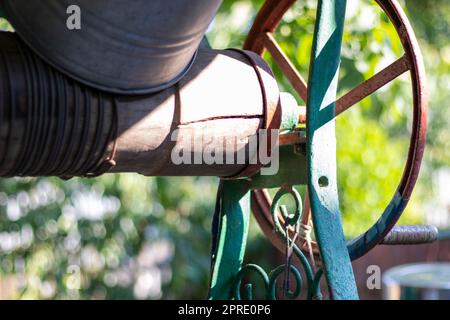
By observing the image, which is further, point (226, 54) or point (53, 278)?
point (53, 278)

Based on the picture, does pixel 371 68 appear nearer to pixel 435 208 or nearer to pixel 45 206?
pixel 45 206

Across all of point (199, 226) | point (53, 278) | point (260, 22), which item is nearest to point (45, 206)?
point (53, 278)

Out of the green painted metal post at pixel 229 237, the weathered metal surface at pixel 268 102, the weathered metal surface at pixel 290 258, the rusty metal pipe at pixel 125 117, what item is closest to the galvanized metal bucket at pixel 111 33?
the rusty metal pipe at pixel 125 117

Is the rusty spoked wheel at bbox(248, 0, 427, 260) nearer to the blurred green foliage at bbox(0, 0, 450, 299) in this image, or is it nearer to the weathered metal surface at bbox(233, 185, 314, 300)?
the weathered metal surface at bbox(233, 185, 314, 300)

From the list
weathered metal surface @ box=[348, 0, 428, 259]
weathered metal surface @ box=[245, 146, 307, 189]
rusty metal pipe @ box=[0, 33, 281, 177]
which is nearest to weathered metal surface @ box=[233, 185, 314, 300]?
weathered metal surface @ box=[245, 146, 307, 189]

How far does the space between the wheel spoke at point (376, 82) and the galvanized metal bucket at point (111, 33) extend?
0.50m

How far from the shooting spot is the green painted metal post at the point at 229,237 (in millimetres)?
2719

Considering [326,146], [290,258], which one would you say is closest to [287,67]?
[326,146]

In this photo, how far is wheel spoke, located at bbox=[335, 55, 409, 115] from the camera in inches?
88.4

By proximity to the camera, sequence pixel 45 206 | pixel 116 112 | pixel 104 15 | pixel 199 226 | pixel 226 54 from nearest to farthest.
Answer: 1. pixel 104 15
2. pixel 116 112
3. pixel 226 54
4. pixel 45 206
5. pixel 199 226

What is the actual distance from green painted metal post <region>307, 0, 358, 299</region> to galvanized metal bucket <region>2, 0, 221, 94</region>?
1.13 ft

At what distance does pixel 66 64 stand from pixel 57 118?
0.42 ft

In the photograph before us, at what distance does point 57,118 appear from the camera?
2.00 metres

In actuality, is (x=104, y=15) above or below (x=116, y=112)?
above
